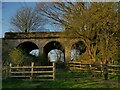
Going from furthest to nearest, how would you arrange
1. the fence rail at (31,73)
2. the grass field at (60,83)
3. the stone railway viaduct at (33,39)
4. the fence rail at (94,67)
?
the stone railway viaduct at (33,39), the fence rail at (94,67), the fence rail at (31,73), the grass field at (60,83)

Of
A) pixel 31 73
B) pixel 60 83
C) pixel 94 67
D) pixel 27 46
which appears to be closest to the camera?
pixel 60 83

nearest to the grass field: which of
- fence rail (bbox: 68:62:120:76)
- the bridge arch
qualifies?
fence rail (bbox: 68:62:120:76)

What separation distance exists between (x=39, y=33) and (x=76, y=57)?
8320mm

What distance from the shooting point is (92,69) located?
2002 cm

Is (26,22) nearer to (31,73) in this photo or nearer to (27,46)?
(27,46)

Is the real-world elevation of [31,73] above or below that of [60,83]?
above

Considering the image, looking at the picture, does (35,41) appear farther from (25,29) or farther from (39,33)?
(25,29)

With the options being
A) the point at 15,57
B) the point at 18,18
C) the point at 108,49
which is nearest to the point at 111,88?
the point at 108,49

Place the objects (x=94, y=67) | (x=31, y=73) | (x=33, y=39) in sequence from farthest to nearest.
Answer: (x=33, y=39) < (x=94, y=67) < (x=31, y=73)

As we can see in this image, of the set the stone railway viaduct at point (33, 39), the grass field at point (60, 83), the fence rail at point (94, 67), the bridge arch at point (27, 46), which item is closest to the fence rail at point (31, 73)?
the grass field at point (60, 83)

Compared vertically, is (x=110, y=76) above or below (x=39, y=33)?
below

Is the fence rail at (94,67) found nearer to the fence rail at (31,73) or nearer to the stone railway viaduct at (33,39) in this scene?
the fence rail at (31,73)

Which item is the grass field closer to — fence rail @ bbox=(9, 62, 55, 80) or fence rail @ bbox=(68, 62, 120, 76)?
fence rail @ bbox=(68, 62, 120, 76)

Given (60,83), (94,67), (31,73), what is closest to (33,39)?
(94,67)
